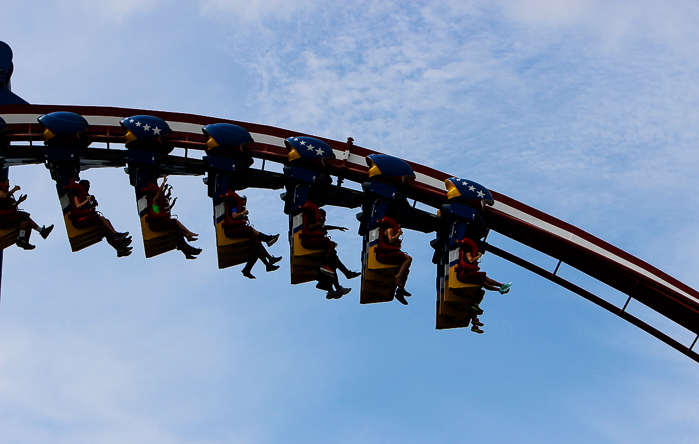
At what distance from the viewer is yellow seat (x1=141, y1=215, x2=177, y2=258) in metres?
17.8

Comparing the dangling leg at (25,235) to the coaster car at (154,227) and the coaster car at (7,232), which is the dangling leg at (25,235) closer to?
the coaster car at (7,232)

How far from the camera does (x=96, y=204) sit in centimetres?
1808

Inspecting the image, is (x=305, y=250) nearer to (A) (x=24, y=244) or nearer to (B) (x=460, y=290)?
(B) (x=460, y=290)

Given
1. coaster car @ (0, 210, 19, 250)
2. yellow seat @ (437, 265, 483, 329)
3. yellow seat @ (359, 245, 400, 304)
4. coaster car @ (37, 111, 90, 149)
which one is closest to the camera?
coaster car @ (0, 210, 19, 250)

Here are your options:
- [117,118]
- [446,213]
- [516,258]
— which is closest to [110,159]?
[117,118]

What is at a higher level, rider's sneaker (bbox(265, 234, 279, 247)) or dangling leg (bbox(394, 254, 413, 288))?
rider's sneaker (bbox(265, 234, 279, 247))

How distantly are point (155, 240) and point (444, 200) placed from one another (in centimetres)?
563

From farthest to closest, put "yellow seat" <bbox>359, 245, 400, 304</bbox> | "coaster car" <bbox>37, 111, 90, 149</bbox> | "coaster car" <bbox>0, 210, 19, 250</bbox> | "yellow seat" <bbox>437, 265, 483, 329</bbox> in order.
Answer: "coaster car" <bbox>37, 111, 90, 149</bbox> < "yellow seat" <bbox>359, 245, 400, 304</bbox> < "yellow seat" <bbox>437, 265, 483, 329</bbox> < "coaster car" <bbox>0, 210, 19, 250</bbox>

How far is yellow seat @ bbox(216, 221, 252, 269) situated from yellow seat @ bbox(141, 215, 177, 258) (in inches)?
35.8

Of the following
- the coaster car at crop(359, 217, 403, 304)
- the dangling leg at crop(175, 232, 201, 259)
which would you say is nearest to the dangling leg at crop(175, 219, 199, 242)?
the dangling leg at crop(175, 232, 201, 259)

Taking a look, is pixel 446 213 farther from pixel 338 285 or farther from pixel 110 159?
pixel 110 159

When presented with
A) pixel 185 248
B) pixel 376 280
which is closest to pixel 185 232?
pixel 185 248

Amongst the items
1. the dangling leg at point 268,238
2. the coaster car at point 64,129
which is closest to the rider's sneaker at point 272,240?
the dangling leg at point 268,238

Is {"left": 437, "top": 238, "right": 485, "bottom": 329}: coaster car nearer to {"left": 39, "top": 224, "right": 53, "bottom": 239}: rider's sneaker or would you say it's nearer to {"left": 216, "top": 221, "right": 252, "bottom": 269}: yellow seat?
{"left": 216, "top": 221, "right": 252, "bottom": 269}: yellow seat
